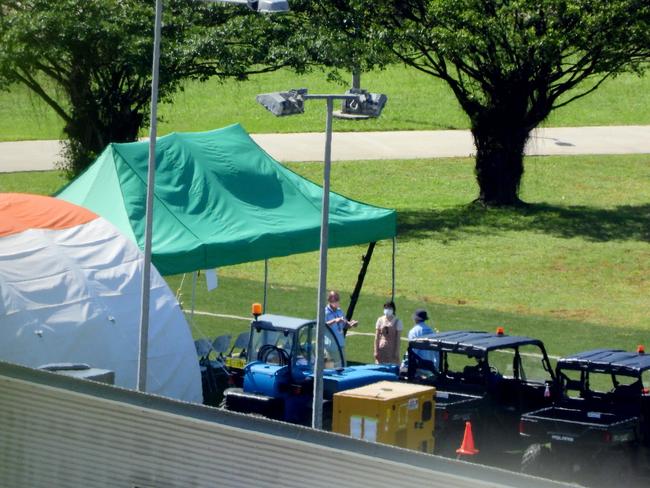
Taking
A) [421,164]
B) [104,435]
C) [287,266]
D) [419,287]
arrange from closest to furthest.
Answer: [104,435] → [419,287] → [287,266] → [421,164]

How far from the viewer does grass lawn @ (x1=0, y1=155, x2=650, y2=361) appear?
947 inches

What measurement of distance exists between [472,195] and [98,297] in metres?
21.3

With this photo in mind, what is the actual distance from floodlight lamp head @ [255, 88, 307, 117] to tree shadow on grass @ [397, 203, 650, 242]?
1672 cm

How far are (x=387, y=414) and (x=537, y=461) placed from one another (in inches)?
70.7

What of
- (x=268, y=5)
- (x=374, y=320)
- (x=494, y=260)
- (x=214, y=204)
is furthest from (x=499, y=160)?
(x=268, y=5)

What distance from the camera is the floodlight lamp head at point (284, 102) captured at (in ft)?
47.0

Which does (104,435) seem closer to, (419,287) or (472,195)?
(419,287)

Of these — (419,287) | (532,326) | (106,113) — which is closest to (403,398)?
(532,326)

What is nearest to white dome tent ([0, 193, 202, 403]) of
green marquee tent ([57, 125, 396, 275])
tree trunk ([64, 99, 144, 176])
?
green marquee tent ([57, 125, 396, 275])

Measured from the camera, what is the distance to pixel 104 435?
35.1ft

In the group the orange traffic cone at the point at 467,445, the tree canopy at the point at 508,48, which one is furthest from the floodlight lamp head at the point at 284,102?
the tree canopy at the point at 508,48

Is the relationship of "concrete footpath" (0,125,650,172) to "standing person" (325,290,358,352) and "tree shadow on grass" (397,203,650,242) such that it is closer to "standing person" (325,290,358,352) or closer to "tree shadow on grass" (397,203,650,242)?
"tree shadow on grass" (397,203,650,242)

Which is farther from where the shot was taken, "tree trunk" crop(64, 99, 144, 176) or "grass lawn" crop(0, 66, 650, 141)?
"grass lawn" crop(0, 66, 650, 141)

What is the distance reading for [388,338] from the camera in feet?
60.6
